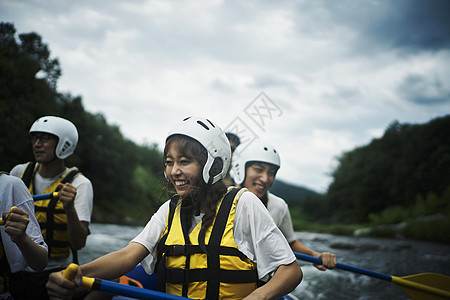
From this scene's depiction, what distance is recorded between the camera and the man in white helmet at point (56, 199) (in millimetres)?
2982

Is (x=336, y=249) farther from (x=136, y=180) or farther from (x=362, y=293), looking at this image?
(x=136, y=180)

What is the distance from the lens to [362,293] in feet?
28.2

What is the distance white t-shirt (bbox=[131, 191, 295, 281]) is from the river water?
6.48 meters

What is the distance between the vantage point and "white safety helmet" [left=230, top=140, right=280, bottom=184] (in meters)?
3.94

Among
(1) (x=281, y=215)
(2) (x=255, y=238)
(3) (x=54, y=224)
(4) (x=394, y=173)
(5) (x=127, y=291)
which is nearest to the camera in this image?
(5) (x=127, y=291)

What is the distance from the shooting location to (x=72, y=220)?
3.10 m

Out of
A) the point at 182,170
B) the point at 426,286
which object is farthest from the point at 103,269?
the point at 426,286

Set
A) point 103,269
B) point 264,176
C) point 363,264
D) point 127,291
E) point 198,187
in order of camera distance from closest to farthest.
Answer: point 127,291
point 103,269
point 198,187
point 264,176
point 363,264

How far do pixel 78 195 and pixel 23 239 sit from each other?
1.54 metres

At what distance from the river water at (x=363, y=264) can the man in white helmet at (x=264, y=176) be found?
182 inches

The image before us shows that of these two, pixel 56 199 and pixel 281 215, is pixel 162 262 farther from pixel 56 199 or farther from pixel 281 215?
pixel 281 215

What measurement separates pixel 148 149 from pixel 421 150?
28439 millimetres

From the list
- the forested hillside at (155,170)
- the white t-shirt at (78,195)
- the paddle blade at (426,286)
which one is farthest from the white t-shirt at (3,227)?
the forested hillside at (155,170)

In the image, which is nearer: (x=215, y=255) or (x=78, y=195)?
(x=215, y=255)
